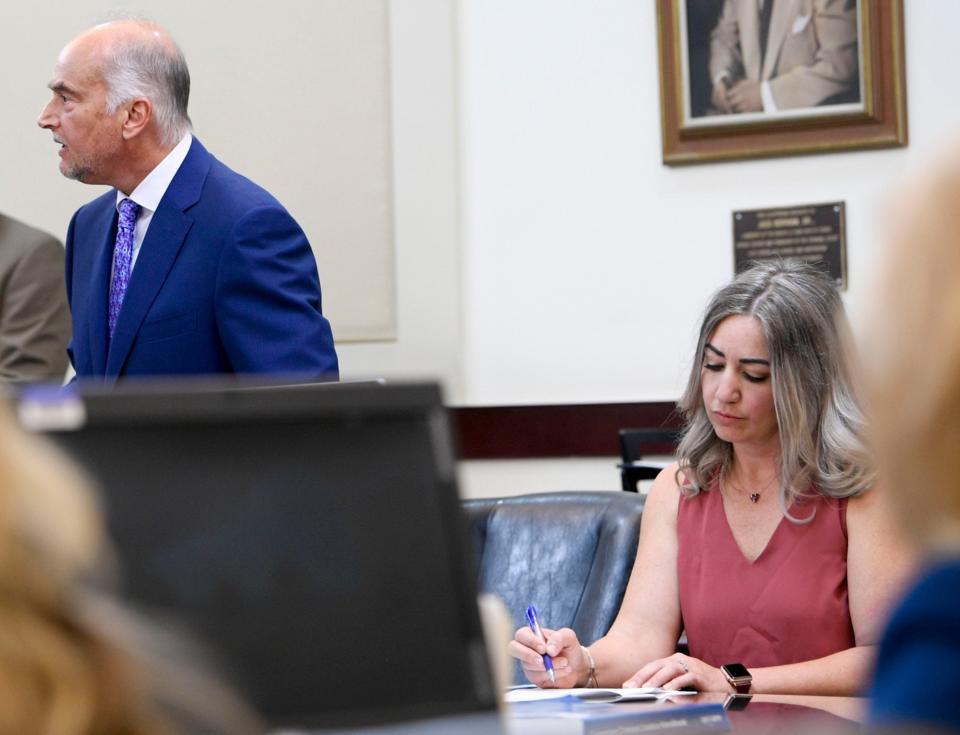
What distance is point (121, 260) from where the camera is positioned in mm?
3311

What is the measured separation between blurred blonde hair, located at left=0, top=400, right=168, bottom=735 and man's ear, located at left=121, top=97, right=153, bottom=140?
2811 mm

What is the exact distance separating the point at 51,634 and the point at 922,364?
0.51 meters

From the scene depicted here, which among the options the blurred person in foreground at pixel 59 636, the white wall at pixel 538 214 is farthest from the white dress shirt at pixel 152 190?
the blurred person in foreground at pixel 59 636

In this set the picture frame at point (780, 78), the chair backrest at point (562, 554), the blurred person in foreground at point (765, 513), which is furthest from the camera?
the picture frame at point (780, 78)

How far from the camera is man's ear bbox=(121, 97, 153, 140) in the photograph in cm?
349

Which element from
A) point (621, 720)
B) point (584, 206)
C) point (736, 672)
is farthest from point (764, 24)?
point (621, 720)

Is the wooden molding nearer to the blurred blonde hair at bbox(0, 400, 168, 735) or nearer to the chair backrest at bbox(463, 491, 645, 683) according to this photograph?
the chair backrest at bbox(463, 491, 645, 683)

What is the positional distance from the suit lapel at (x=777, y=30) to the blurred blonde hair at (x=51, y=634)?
4.21 meters

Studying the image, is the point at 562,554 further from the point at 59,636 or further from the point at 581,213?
the point at 59,636

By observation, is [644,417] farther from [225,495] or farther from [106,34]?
[225,495]

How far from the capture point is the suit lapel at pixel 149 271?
3.18 metres

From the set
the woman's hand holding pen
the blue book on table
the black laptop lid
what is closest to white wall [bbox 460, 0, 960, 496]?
the woman's hand holding pen

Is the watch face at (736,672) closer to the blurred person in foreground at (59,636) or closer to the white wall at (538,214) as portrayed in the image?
the blurred person in foreground at (59,636)

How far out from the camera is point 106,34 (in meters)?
3.58
